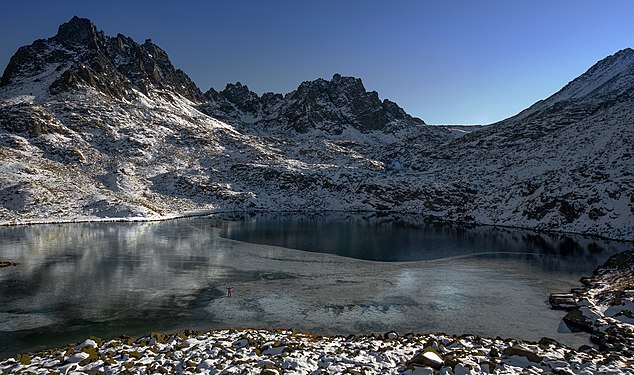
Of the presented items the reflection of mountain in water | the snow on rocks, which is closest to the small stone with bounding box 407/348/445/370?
the snow on rocks

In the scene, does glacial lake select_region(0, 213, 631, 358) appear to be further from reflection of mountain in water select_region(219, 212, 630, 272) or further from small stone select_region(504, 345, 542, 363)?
A: small stone select_region(504, 345, 542, 363)

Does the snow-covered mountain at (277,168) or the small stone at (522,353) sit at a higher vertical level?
the snow-covered mountain at (277,168)

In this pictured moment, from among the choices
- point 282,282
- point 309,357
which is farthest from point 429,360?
point 282,282

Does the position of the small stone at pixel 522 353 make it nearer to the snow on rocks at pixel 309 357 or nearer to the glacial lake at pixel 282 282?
the snow on rocks at pixel 309 357

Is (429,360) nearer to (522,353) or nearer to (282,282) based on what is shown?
(522,353)

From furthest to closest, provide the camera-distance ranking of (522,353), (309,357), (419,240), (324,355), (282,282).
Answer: (419,240), (282,282), (522,353), (324,355), (309,357)

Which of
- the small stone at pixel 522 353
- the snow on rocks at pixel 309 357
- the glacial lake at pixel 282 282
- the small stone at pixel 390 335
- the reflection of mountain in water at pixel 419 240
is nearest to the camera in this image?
the snow on rocks at pixel 309 357

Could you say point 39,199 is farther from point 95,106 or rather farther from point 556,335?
point 556,335

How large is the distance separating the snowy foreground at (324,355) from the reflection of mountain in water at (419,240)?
3091 centimetres

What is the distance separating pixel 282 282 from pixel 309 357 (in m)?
20.8

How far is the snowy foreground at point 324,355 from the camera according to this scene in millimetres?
18797

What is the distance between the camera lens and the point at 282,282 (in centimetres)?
4066

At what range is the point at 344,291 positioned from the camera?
37.5 meters

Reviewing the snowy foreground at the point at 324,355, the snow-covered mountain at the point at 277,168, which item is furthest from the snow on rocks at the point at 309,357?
the snow-covered mountain at the point at 277,168
